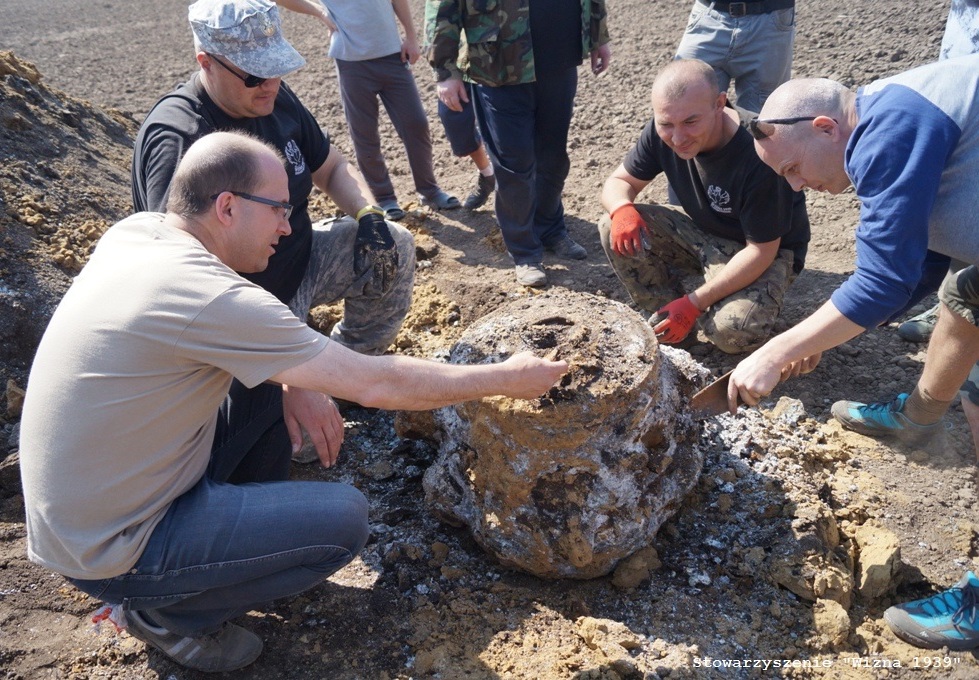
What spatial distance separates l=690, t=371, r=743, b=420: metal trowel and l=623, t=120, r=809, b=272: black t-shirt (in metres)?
1.11

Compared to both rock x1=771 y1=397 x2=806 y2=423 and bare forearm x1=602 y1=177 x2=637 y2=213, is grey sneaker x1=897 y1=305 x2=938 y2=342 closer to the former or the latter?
rock x1=771 y1=397 x2=806 y2=423

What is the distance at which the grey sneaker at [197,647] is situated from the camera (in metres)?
2.24

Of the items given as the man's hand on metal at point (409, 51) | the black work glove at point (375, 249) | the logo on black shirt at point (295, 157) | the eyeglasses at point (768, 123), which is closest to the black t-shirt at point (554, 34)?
the man's hand on metal at point (409, 51)

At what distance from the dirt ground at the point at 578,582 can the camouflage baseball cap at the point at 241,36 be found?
1480mm

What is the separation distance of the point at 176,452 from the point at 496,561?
44.4 inches

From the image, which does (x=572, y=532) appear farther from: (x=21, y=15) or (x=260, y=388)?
(x=21, y=15)

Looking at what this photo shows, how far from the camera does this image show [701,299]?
11.4ft

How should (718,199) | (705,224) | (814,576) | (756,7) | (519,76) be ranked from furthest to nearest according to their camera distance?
(756,7) < (519,76) < (705,224) < (718,199) < (814,576)

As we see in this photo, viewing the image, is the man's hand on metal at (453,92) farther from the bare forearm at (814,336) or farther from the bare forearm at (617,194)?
the bare forearm at (814,336)

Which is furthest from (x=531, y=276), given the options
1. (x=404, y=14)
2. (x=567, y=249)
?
(x=404, y=14)

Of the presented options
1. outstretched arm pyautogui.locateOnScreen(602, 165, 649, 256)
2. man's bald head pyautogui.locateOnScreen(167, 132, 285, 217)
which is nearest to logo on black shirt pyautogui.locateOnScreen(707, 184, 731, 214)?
outstretched arm pyautogui.locateOnScreen(602, 165, 649, 256)

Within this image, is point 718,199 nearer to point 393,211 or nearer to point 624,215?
point 624,215

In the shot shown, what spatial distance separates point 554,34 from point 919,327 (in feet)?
7.61

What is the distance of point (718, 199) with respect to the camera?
350cm
